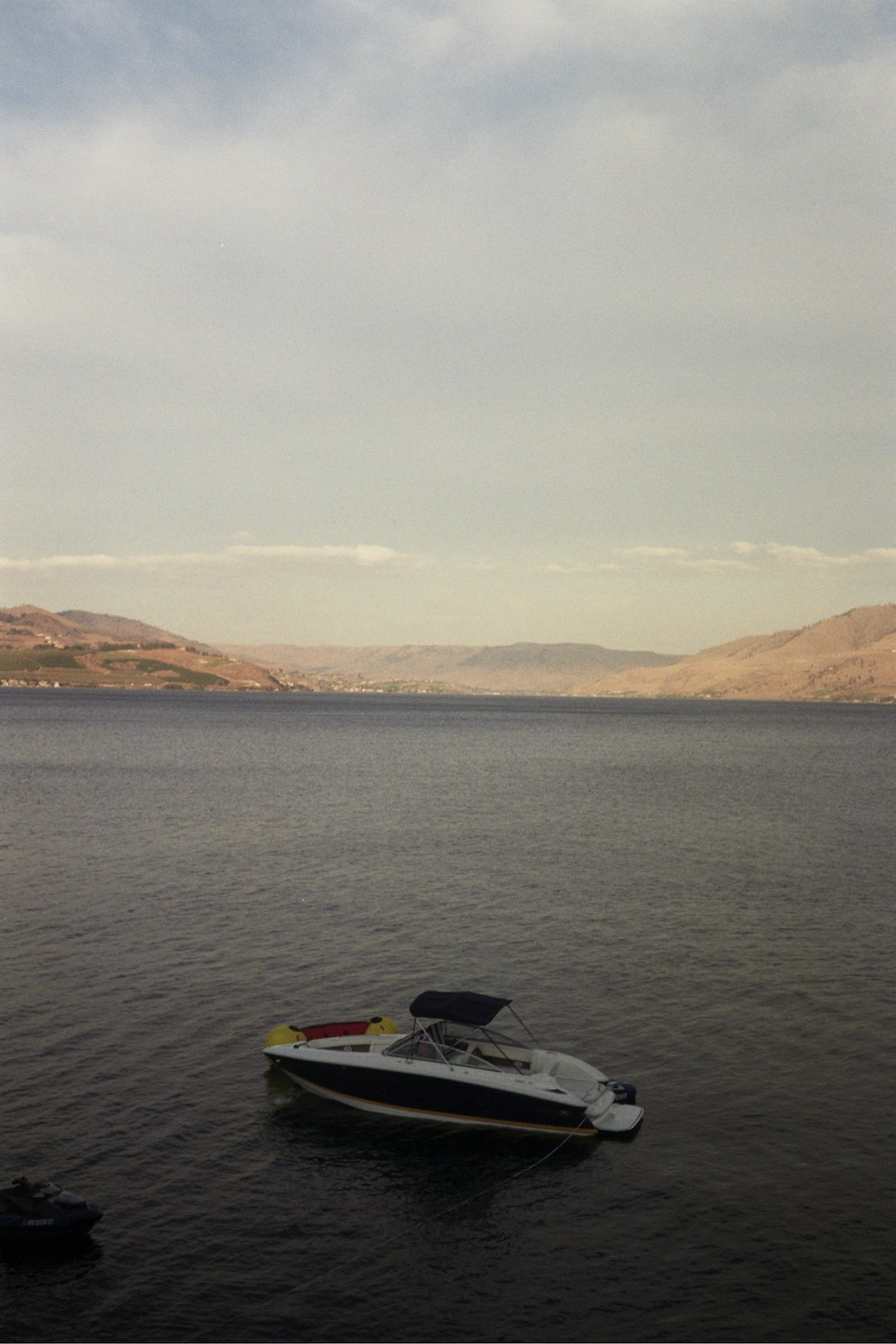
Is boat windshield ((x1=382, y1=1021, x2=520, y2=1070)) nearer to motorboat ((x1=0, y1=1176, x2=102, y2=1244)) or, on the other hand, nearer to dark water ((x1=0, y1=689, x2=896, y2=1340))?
dark water ((x1=0, y1=689, x2=896, y2=1340))

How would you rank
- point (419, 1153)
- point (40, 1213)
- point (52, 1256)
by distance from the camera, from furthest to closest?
point (419, 1153), point (52, 1256), point (40, 1213)

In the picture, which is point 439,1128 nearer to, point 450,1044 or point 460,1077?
point 460,1077

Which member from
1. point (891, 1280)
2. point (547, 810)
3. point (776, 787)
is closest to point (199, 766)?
point (547, 810)

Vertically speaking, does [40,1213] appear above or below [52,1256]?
above

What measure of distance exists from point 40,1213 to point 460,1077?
11357mm

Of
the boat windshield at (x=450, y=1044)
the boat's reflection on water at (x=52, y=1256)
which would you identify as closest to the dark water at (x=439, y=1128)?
the boat's reflection on water at (x=52, y=1256)

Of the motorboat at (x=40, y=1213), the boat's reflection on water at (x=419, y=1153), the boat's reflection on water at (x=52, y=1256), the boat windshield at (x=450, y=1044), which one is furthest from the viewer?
the boat windshield at (x=450, y=1044)

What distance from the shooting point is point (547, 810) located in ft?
322

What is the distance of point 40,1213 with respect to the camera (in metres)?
22.4

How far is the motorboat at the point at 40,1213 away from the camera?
22375mm

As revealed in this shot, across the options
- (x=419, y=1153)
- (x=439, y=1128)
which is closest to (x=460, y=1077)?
(x=439, y=1128)

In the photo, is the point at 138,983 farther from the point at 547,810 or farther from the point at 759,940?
the point at 547,810

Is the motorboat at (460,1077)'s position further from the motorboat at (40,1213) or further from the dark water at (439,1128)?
the motorboat at (40,1213)

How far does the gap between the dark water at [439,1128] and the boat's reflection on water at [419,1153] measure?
0.11m
